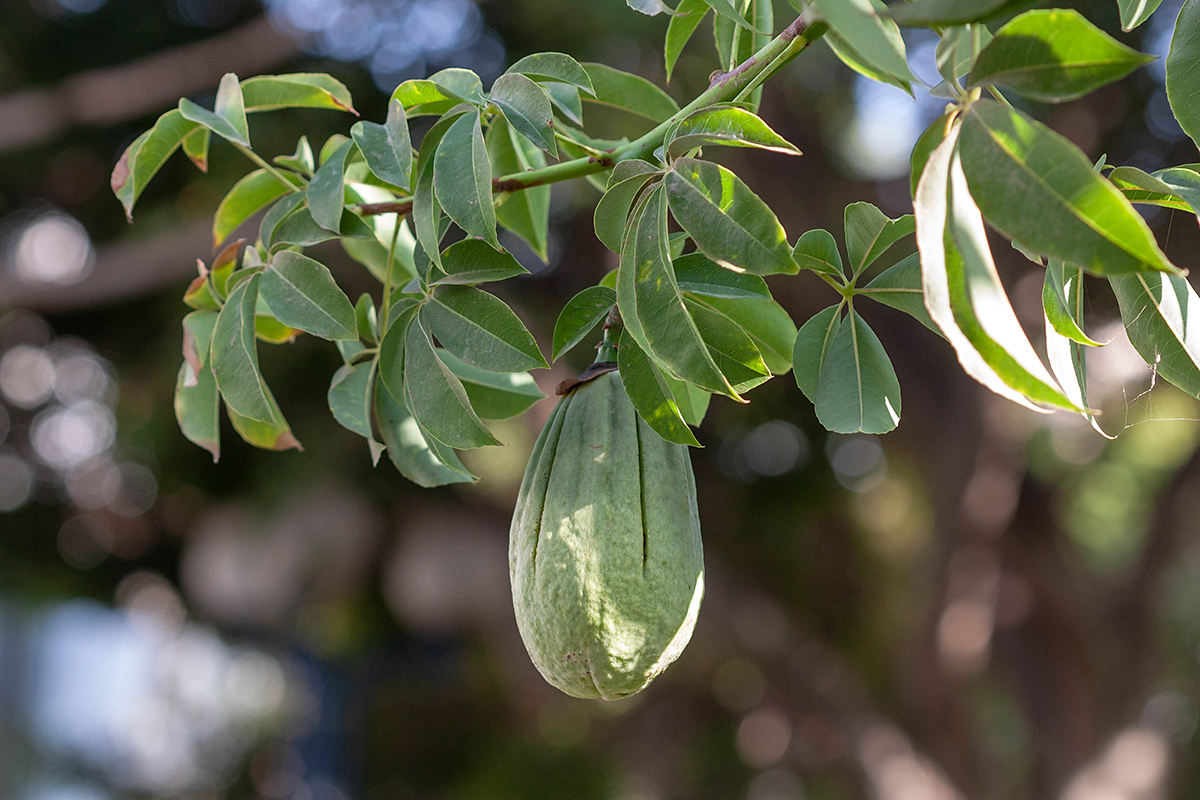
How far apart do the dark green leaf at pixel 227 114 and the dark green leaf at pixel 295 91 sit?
14mm

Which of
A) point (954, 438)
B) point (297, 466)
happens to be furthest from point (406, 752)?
point (954, 438)

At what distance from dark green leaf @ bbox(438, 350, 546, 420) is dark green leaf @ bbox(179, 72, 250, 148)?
0.48 feet

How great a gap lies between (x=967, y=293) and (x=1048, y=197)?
0.11 ft

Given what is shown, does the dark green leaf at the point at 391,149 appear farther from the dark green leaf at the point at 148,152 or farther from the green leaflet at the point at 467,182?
the dark green leaf at the point at 148,152

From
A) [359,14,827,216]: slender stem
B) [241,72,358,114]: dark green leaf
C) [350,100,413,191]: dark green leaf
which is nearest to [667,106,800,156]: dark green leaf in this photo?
[359,14,827,216]: slender stem

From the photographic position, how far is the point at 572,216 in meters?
2.44

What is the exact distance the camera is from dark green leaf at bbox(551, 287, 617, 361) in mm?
401

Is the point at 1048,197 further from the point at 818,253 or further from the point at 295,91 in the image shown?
the point at 295,91

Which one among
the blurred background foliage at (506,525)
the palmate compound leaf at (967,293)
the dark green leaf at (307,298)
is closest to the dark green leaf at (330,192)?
the dark green leaf at (307,298)

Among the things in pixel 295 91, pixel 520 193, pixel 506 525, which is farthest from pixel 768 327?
pixel 506 525

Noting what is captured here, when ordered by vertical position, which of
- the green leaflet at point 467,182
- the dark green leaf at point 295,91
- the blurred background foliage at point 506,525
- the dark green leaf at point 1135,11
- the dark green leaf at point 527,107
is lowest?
the blurred background foliage at point 506,525

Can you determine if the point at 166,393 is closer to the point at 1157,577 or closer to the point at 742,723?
the point at 742,723

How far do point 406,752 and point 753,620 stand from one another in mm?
Answer: 1966

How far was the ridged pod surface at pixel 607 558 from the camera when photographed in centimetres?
36
